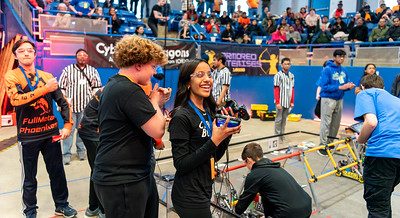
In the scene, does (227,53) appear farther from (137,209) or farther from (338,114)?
(137,209)

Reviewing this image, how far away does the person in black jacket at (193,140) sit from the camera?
178 cm

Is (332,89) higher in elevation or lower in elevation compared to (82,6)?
lower

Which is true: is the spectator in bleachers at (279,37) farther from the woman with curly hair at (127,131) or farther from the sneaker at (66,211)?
the woman with curly hair at (127,131)

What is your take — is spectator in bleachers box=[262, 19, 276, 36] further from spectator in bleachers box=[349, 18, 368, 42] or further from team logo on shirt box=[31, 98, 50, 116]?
team logo on shirt box=[31, 98, 50, 116]

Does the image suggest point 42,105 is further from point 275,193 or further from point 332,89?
point 332,89

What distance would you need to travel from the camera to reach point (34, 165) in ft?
9.82

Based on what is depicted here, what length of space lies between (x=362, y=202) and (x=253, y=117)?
602 cm

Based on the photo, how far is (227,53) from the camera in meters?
9.38

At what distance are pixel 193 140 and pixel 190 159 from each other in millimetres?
121

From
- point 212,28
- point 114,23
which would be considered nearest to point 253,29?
point 212,28

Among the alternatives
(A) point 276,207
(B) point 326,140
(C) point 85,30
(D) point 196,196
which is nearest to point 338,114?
(B) point 326,140

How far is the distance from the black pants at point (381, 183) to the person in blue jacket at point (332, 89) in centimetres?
318

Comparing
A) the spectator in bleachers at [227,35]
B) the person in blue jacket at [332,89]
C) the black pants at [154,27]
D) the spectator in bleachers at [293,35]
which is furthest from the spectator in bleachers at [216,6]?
the person in blue jacket at [332,89]

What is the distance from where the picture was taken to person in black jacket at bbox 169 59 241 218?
1781mm
